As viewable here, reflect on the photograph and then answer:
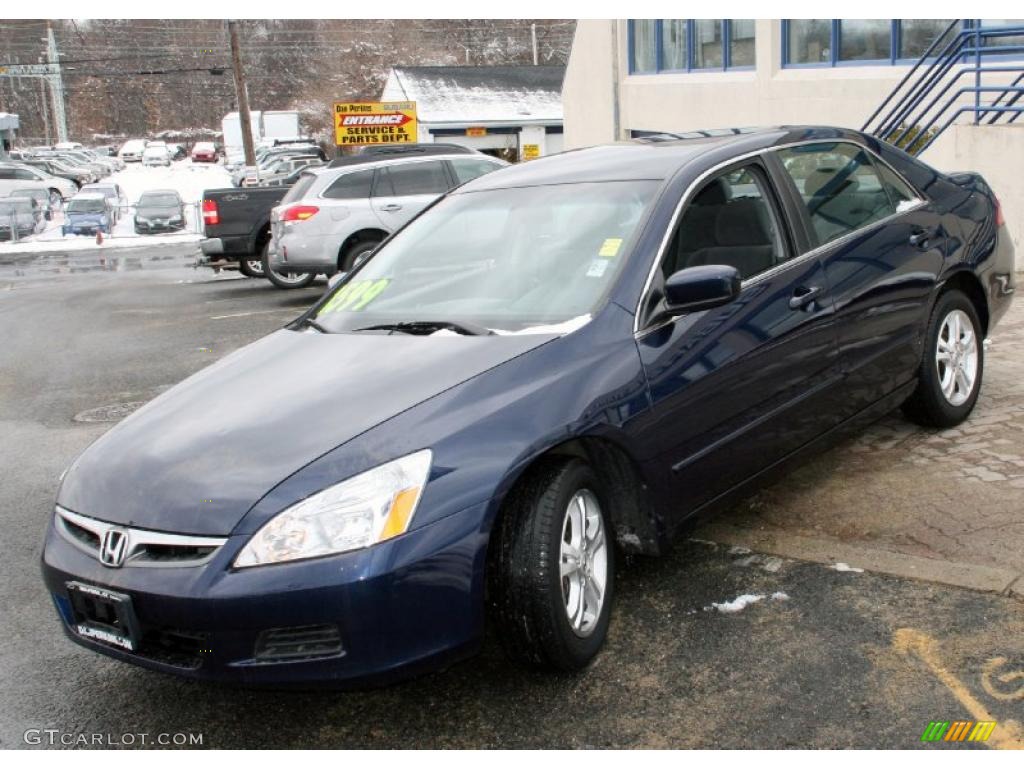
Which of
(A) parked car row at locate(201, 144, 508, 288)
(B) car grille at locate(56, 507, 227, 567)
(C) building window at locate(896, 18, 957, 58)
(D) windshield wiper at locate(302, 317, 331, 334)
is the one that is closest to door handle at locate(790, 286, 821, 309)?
(D) windshield wiper at locate(302, 317, 331, 334)

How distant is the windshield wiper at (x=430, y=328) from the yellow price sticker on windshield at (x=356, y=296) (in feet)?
1.21

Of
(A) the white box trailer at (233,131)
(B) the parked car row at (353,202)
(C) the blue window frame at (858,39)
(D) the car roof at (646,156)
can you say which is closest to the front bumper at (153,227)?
(B) the parked car row at (353,202)

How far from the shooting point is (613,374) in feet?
12.4

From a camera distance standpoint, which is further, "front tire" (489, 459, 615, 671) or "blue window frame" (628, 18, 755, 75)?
"blue window frame" (628, 18, 755, 75)

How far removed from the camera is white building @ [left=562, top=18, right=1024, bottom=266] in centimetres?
1183

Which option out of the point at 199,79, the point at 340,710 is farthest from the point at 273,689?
the point at 199,79

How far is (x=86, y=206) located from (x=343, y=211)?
24.2 metres

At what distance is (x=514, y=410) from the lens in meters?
3.49

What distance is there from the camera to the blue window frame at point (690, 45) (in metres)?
19.6

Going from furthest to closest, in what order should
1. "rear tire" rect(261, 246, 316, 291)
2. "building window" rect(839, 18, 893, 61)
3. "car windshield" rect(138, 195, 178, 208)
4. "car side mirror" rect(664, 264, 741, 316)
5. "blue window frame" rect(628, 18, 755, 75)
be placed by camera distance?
"car windshield" rect(138, 195, 178, 208)
"blue window frame" rect(628, 18, 755, 75)
"rear tire" rect(261, 246, 316, 291)
"building window" rect(839, 18, 893, 61)
"car side mirror" rect(664, 264, 741, 316)

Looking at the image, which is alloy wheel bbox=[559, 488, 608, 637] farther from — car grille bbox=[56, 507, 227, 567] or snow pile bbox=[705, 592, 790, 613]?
car grille bbox=[56, 507, 227, 567]

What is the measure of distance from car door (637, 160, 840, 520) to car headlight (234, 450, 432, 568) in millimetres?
992

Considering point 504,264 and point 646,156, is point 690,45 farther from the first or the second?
point 504,264

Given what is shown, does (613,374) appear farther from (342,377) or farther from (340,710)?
(340,710)
